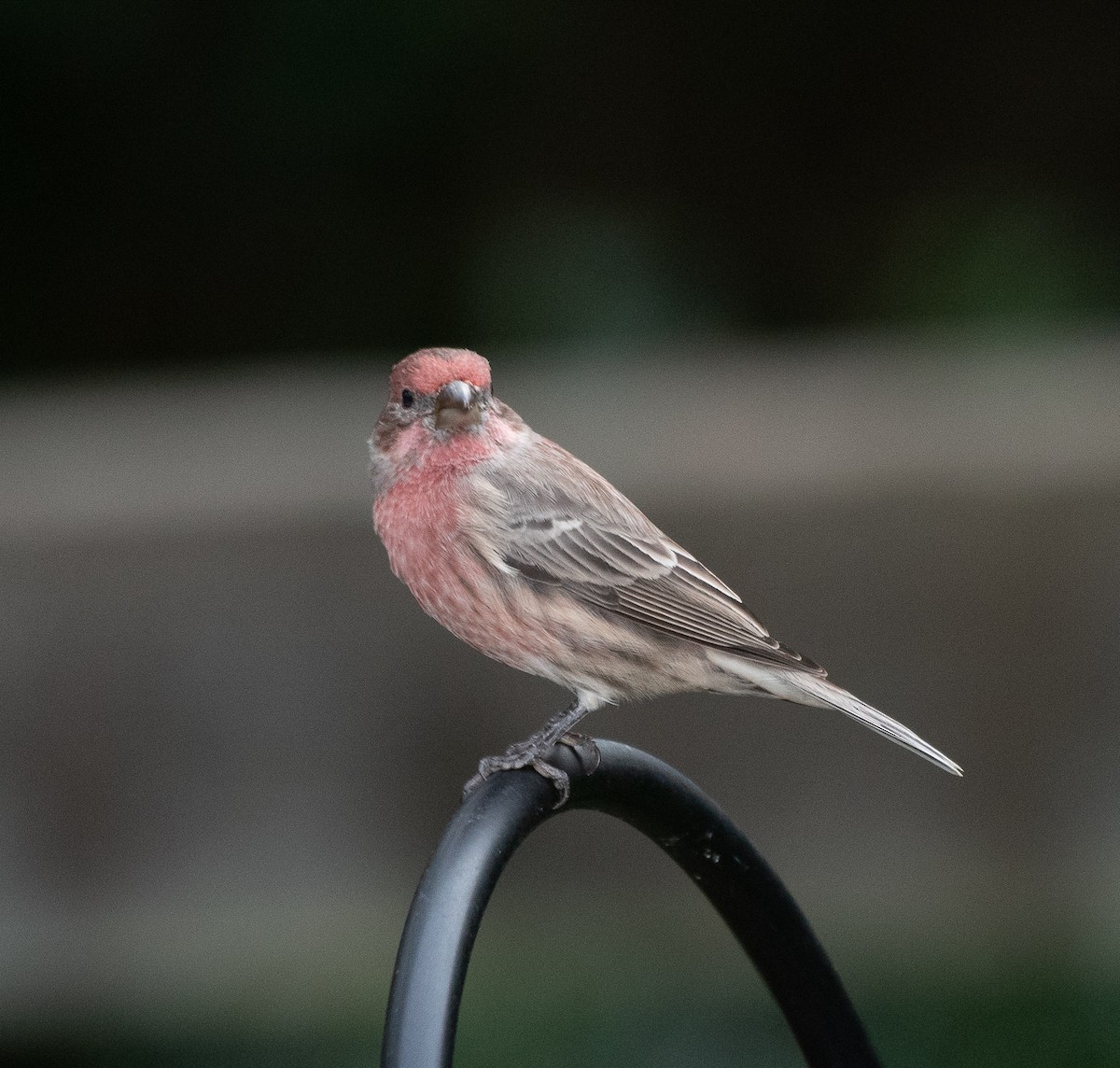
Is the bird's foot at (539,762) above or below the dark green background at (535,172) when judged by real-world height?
below

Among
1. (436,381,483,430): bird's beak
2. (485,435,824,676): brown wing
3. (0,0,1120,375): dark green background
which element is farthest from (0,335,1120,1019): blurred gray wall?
(436,381,483,430): bird's beak

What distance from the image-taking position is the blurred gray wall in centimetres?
421

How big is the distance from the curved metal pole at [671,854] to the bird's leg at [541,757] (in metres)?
0.01

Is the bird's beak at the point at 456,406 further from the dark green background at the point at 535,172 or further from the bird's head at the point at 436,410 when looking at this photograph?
the dark green background at the point at 535,172

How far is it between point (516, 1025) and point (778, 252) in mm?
2945

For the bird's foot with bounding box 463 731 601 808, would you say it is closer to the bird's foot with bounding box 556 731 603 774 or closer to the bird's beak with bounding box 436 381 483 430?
the bird's foot with bounding box 556 731 603 774

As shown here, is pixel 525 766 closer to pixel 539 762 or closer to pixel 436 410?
pixel 539 762

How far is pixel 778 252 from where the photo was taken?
5844 mm

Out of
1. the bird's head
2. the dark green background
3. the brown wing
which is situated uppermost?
the dark green background

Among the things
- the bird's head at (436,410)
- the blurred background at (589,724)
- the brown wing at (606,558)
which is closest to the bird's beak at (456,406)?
the bird's head at (436,410)

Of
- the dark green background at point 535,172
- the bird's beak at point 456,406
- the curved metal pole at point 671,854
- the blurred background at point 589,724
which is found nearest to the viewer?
the curved metal pole at point 671,854

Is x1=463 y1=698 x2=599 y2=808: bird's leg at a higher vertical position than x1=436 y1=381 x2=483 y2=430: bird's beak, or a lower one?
lower

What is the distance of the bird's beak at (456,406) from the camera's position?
236cm

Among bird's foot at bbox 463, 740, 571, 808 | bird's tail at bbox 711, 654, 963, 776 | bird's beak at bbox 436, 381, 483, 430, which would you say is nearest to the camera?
bird's foot at bbox 463, 740, 571, 808
